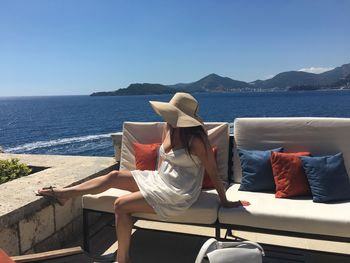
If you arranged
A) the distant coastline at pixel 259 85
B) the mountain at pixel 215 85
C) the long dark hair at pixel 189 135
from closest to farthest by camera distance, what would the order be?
1. the long dark hair at pixel 189 135
2. the distant coastline at pixel 259 85
3. the mountain at pixel 215 85

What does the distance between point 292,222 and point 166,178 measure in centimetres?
95

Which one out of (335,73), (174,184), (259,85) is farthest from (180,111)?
(335,73)

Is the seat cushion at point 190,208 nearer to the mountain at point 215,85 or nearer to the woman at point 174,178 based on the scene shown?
the woman at point 174,178

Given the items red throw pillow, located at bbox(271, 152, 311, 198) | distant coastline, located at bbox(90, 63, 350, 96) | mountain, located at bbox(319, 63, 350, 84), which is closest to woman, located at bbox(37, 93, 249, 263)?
red throw pillow, located at bbox(271, 152, 311, 198)

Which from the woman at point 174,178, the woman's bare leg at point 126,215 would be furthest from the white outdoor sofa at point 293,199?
the woman's bare leg at point 126,215

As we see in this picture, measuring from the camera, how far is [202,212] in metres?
2.62

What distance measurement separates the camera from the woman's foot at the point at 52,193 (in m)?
2.85

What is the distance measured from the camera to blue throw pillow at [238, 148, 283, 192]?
3.05 meters

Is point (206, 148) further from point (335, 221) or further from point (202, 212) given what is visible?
point (335, 221)

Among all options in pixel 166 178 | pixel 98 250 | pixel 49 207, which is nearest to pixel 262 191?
pixel 166 178

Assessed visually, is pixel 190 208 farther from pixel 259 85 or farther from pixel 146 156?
pixel 259 85

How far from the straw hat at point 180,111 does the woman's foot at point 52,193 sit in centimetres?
105

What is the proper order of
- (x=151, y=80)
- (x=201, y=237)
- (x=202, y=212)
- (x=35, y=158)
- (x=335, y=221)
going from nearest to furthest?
1. (x=335, y=221)
2. (x=202, y=212)
3. (x=201, y=237)
4. (x=35, y=158)
5. (x=151, y=80)

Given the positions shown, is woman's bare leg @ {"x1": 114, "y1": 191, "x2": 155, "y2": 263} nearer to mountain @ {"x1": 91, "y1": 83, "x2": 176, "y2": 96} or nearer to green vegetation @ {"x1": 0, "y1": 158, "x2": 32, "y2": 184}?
green vegetation @ {"x1": 0, "y1": 158, "x2": 32, "y2": 184}
